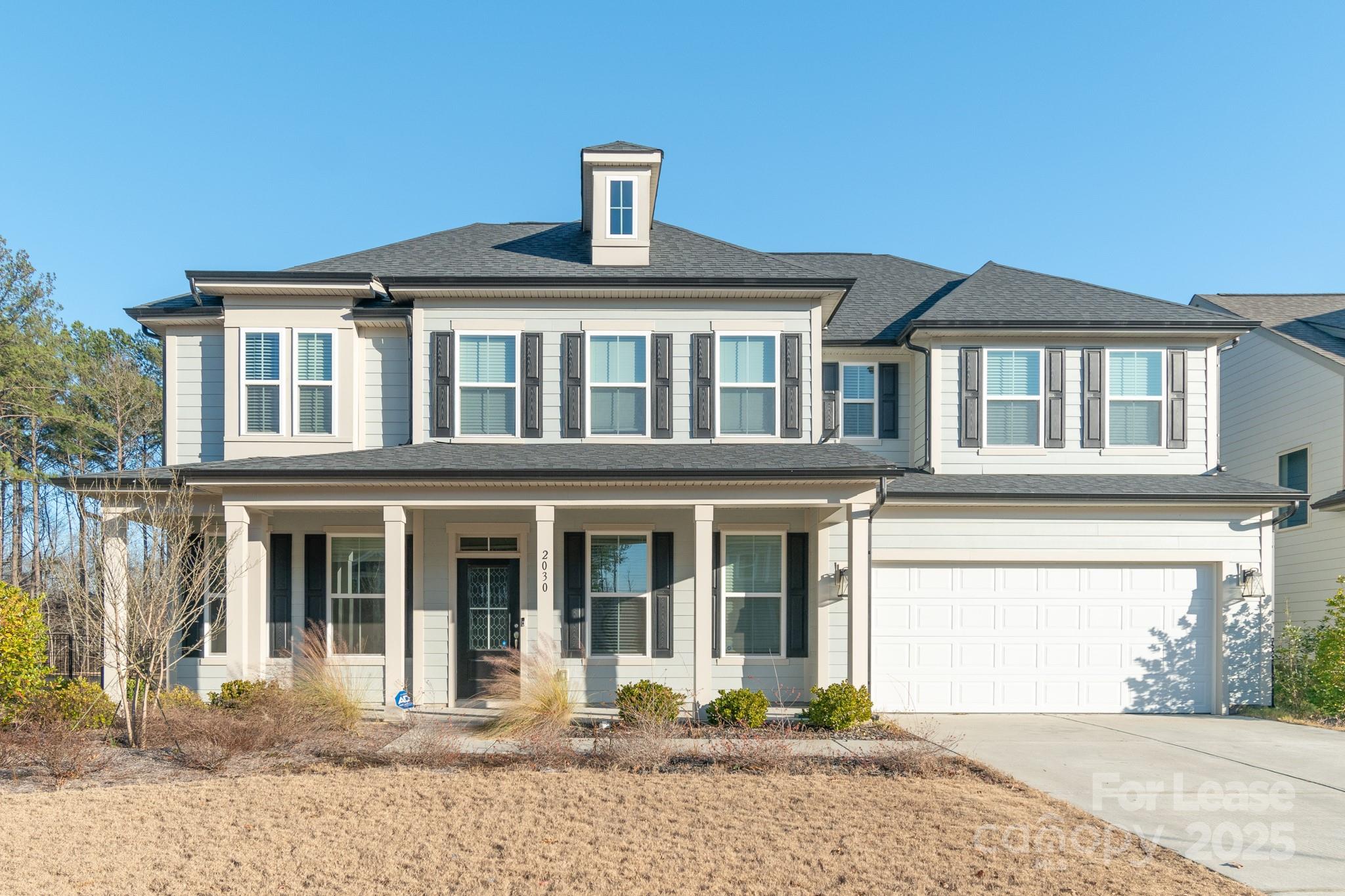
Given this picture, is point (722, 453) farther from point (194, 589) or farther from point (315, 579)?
point (194, 589)

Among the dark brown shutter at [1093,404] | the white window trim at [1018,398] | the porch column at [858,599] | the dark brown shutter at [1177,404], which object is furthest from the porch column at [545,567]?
the dark brown shutter at [1177,404]

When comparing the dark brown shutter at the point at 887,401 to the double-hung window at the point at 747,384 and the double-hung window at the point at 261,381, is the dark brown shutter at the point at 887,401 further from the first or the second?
the double-hung window at the point at 261,381

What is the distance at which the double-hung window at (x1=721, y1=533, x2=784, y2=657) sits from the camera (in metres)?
13.9

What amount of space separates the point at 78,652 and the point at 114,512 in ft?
16.5

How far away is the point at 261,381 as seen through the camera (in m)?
13.5

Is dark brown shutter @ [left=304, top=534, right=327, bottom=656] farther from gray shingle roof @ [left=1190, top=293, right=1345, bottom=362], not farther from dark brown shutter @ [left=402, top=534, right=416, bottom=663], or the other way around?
gray shingle roof @ [left=1190, top=293, right=1345, bottom=362]

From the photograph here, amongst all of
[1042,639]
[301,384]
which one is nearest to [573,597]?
[301,384]

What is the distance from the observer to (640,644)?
45.3 feet

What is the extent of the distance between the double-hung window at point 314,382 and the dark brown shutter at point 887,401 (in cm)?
814

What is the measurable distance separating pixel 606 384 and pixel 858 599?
4.49 metres

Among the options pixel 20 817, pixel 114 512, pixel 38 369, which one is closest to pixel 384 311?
pixel 114 512

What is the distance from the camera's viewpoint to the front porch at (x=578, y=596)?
13.7m

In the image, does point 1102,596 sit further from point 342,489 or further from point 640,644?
point 342,489

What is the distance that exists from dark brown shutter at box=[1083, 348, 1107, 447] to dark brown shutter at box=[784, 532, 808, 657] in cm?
445
